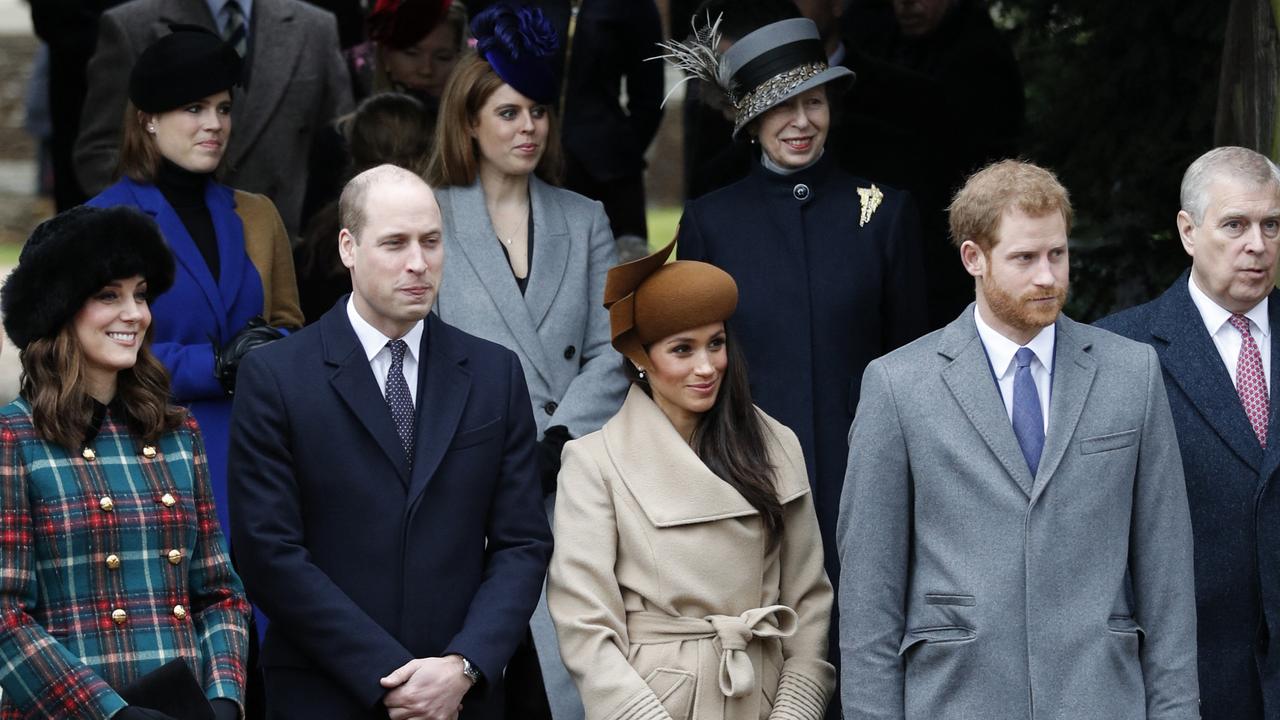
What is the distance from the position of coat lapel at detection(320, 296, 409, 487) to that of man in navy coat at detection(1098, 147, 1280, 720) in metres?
1.94

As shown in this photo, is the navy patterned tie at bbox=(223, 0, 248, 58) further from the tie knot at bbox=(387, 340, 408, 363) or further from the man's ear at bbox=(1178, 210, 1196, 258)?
the man's ear at bbox=(1178, 210, 1196, 258)

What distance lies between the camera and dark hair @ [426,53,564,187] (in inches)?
234

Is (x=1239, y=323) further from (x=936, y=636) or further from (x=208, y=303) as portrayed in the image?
(x=208, y=303)

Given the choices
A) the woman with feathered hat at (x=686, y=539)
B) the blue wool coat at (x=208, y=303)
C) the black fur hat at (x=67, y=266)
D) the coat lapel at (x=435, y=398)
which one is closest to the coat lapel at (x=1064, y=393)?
the woman with feathered hat at (x=686, y=539)

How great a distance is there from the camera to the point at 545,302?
5879 mm

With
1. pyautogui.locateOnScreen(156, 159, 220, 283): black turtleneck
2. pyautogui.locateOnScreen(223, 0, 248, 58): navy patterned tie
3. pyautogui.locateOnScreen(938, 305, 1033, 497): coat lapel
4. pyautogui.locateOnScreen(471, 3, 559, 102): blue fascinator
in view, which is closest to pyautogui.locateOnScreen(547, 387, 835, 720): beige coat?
pyautogui.locateOnScreen(938, 305, 1033, 497): coat lapel

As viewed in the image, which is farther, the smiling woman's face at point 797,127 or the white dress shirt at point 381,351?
the smiling woman's face at point 797,127

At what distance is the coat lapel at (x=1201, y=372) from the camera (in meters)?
4.93

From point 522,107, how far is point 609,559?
1.66 metres

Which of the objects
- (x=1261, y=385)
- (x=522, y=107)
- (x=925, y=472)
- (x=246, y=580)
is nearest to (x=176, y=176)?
(x=522, y=107)

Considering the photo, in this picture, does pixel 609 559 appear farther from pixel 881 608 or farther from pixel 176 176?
pixel 176 176

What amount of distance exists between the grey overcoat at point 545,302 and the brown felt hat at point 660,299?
23.4 inches

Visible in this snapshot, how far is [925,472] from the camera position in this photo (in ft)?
14.7

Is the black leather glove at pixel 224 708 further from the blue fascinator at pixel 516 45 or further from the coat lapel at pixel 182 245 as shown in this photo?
the blue fascinator at pixel 516 45
